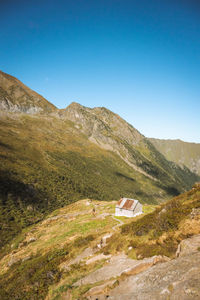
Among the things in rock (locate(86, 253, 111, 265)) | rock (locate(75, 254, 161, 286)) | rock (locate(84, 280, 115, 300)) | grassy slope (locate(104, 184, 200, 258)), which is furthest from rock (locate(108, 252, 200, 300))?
rock (locate(86, 253, 111, 265))

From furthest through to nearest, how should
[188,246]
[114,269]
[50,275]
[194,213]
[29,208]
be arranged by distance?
[29,208] < [50,275] < [194,213] < [114,269] < [188,246]

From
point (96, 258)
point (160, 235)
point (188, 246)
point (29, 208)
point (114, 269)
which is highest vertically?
point (188, 246)

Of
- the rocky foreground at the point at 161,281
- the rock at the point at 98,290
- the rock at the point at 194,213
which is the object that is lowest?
the rock at the point at 98,290

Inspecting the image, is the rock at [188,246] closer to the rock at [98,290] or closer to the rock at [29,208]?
the rock at [98,290]

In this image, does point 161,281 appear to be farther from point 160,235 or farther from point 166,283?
point 160,235

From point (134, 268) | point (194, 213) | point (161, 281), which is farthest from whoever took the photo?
point (194, 213)

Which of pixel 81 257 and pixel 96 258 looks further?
pixel 81 257

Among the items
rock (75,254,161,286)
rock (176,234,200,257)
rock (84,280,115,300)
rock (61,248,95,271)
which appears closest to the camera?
rock (84,280,115,300)

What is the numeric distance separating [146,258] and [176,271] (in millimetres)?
4362

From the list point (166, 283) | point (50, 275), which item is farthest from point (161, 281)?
point (50, 275)

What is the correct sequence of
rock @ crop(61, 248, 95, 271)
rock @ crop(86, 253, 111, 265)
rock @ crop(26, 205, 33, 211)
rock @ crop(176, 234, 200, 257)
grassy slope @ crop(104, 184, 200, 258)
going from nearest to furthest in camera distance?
rock @ crop(176, 234, 200, 257) < grassy slope @ crop(104, 184, 200, 258) < rock @ crop(86, 253, 111, 265) < rock @ crop(61, 248, 95, 271) < rock @ crop(26, 205, 33, 211)

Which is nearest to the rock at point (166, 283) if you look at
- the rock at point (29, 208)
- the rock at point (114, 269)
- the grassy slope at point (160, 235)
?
the rock at point (114, 269)

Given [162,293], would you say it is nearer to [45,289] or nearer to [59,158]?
[45,289]

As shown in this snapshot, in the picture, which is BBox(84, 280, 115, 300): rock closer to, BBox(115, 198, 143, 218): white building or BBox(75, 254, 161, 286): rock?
BBox(75, 254, 161, 286): rock
